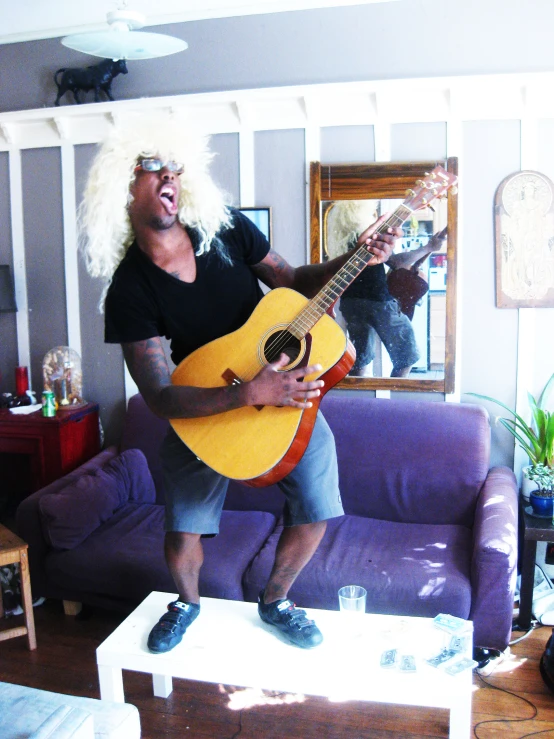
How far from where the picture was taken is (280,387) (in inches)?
70.5

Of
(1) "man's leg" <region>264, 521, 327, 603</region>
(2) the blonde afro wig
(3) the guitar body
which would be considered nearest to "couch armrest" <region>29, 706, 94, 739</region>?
(3) the guitar body

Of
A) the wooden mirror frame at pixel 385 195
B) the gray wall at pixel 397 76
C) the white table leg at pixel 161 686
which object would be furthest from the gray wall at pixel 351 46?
the white table leg at pixel 161 686

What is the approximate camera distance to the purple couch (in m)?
2.33

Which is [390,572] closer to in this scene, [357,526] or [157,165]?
[357,526]

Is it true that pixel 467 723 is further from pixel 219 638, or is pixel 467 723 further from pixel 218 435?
pixel 218 435

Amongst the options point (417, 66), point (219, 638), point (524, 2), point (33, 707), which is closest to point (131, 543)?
point (219, 638)

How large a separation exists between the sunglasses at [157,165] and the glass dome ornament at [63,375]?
1.71 m

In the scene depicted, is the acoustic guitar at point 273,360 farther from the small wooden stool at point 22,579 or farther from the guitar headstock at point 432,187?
the small wooden stool at point 22,579

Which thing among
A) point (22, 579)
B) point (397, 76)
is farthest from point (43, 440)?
point (397, 76)

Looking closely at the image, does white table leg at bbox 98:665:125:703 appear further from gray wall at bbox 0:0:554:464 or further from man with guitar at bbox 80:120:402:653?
gray wall at bbox 0:0:554:464

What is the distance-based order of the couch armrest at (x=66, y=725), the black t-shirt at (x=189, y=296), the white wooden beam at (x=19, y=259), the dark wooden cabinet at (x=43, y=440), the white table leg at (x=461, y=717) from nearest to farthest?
1. the couch armrest at (x=66, y=725)
2. the white table leg at (x=461, y=717)
3. the black t-shirt at (x=189, y=296)
4. the dark wooden cabinet at (x=43, y=440)
5. the white wooden beam at (x=19, y=259)

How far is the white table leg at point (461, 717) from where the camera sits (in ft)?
5.67

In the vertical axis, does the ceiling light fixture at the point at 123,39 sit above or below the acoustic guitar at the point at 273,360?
above

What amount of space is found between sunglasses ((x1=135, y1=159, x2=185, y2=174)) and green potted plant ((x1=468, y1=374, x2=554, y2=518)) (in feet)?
5.66
